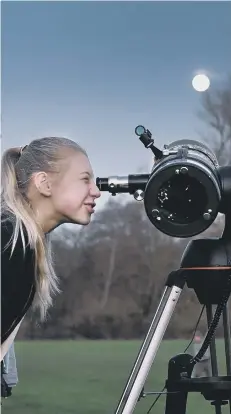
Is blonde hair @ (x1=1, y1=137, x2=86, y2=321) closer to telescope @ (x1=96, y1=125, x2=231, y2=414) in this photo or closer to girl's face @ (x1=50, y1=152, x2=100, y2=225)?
girl's face @ (x1=50, y1=152, x2=100, y2=225)

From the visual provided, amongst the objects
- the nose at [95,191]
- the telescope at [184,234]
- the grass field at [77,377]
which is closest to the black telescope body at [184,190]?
the telescope at [184,234]

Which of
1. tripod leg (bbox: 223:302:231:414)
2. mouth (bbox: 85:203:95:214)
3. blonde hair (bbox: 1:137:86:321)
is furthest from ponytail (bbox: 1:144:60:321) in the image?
tripod leg (bbox: 223:302:231:414)

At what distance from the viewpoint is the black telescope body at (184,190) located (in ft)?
3.01

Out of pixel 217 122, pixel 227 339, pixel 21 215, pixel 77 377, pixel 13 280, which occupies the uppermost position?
pixel 217 122

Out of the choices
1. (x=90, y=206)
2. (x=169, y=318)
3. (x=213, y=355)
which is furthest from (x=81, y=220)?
(x=213, y=355)

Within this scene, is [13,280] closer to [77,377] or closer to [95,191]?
[95,191]

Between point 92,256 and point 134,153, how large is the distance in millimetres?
263

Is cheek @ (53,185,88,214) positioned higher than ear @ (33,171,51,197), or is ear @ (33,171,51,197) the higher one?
ear @ (33,171,51,197)

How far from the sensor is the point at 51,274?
1189mm

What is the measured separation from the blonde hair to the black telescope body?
0.19 metres

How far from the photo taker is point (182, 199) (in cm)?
96

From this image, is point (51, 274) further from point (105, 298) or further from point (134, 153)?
point (134, 153)

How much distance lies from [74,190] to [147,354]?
1.10 feet

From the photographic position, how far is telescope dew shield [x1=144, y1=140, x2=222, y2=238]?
0.92 metres
